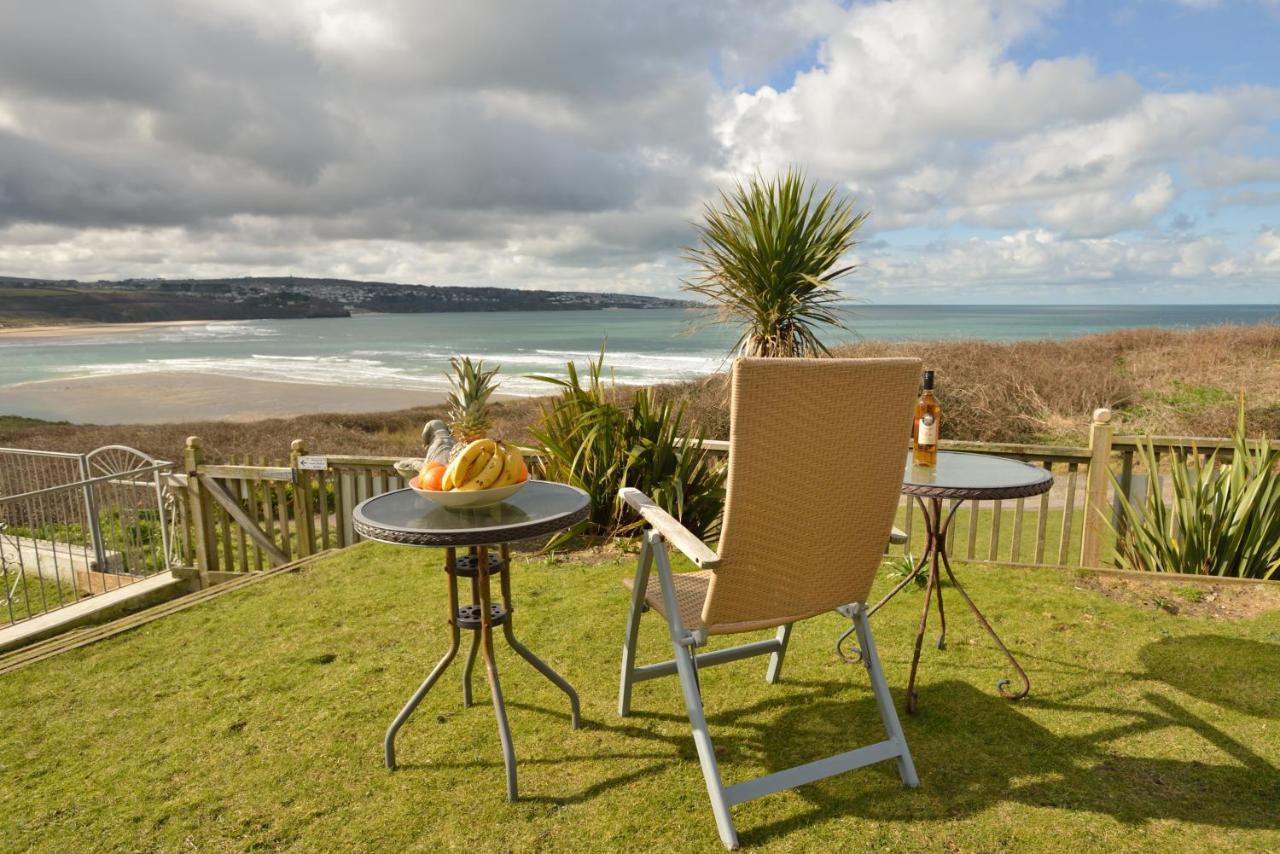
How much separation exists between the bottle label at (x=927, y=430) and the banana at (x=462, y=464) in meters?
1.82

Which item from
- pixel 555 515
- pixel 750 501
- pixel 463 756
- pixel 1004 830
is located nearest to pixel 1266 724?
pixel 1004 830

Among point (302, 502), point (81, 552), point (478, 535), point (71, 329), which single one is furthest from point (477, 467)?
point (71, 329)

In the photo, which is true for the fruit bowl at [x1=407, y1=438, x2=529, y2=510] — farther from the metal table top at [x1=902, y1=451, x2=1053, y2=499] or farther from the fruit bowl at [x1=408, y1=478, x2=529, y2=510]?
the metal table top at [x1=902, y1=451, x2=1053, y2=499]

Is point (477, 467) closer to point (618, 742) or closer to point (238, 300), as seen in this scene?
point (618, 742)

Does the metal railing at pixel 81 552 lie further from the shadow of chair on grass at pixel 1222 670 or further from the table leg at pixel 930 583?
the shadow of chair on grass at pixel 1222 670

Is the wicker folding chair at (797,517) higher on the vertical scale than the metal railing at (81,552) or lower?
higher

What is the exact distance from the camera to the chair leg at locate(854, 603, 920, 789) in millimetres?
2289

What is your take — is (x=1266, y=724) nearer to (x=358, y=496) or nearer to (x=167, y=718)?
(x=167, y=718)

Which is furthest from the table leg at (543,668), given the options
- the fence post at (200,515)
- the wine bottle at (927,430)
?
the fence post at (200,515)

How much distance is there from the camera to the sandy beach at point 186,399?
24.4m

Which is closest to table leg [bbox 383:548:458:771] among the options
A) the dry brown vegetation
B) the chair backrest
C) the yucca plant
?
the chair backrest

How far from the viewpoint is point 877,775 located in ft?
7.86

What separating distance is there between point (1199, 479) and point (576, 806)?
418 centimetres

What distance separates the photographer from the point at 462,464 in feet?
7.75
